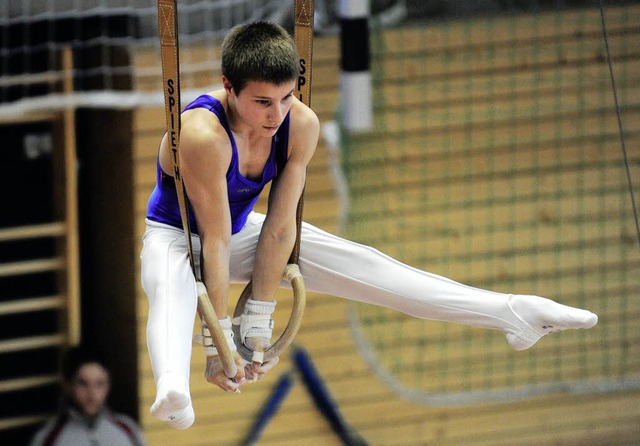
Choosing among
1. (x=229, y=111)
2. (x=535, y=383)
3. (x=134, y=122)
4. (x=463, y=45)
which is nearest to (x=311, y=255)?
(x=229, y=111)

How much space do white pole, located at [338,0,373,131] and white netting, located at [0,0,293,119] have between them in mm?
635

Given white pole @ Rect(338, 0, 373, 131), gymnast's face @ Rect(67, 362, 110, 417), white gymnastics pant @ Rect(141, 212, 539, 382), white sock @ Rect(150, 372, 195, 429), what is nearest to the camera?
white sock @ Rect(150, 372, 195, 429)

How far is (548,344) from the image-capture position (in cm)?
551

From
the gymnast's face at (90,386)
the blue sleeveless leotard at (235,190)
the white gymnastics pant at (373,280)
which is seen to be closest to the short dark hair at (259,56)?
the blue sleeveless leotard at (235,190)

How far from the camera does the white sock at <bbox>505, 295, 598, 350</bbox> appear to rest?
2.80 metres

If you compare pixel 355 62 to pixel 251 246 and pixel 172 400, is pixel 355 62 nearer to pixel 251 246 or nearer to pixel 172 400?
pixel 251 246

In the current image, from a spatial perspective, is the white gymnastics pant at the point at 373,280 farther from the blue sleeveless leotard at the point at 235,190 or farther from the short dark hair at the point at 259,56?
the short dark hair at the point at 259,56

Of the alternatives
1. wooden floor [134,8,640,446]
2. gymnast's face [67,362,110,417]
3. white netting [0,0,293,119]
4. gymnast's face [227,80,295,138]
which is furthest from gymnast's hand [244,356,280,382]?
wooden floor [134,8,640,446]

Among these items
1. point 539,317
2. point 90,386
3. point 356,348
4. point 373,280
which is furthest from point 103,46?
point 539,317

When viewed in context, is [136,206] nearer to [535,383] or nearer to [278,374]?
[278,374]

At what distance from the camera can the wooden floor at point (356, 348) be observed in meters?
5.00

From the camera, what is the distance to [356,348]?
5.27m

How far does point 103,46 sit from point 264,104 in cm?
230

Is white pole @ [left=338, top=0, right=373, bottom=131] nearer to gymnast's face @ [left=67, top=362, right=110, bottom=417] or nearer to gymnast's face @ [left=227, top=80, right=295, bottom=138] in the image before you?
gymnast's face @ [left=227, top=80, right=295, bottom=138]
